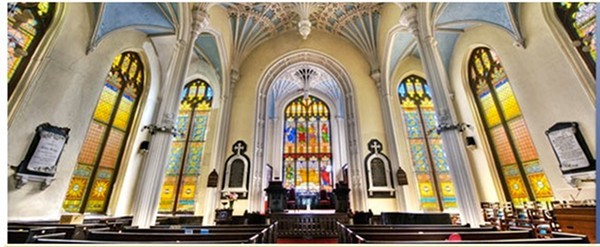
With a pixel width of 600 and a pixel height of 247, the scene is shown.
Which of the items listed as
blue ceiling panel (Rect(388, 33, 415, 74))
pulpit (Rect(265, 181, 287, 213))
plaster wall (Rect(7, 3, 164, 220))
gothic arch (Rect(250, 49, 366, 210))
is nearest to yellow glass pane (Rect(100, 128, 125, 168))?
plaster wall (Rect(7, 3, 164, 220))

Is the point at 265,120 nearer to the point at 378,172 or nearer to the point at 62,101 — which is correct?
the point at 378,172

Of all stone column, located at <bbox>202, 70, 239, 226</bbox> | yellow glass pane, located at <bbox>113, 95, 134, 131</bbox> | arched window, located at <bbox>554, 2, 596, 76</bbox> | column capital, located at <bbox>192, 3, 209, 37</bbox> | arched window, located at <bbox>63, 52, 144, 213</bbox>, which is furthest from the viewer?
stone column, located at <bbox>202, 70, 239, 226</bbox>

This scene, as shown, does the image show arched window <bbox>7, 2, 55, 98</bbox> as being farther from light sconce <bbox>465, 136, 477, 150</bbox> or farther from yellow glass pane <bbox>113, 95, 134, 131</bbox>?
light sconce <bbox>465, 136, 477, 150</bbox>

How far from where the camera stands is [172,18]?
24.8 ft

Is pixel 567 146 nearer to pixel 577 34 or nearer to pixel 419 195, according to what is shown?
pixel 577 34

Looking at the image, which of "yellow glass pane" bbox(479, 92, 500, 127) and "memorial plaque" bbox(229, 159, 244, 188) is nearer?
"yellow glass pane" bbox(479, 92, 500, 127)

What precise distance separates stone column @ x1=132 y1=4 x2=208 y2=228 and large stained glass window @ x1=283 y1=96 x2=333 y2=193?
34.5 feet

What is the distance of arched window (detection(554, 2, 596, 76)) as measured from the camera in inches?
214

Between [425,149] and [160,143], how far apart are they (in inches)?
403

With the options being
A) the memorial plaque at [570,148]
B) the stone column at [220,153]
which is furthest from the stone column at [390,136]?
the stone column at [220,153]

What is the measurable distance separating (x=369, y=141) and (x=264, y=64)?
653 centimetres

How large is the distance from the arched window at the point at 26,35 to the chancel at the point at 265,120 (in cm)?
3

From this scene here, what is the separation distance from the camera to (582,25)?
571 centimetres

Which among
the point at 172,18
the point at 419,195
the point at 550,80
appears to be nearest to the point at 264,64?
the point at 172,18
